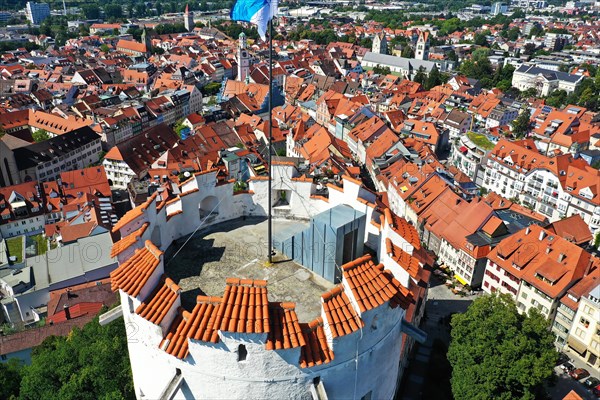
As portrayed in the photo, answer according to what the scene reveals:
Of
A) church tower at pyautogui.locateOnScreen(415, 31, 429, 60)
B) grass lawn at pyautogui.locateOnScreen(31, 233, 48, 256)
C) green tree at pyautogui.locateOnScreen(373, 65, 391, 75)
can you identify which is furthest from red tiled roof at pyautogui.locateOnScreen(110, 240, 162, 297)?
church tower at pyautogui.locateOnScreen(415, 31, 429, 60)

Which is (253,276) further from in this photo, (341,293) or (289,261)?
(341,293)

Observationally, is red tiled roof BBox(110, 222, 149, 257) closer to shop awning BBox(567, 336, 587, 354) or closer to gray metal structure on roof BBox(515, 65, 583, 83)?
shop awning BBox(567, 336, 587, 354)

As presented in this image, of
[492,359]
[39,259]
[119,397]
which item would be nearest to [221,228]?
[119,397]

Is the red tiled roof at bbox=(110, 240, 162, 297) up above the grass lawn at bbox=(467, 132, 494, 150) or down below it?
above

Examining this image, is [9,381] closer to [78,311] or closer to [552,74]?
[78,311]

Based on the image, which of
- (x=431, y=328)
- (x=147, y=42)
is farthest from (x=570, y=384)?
(x=147, y=42)
